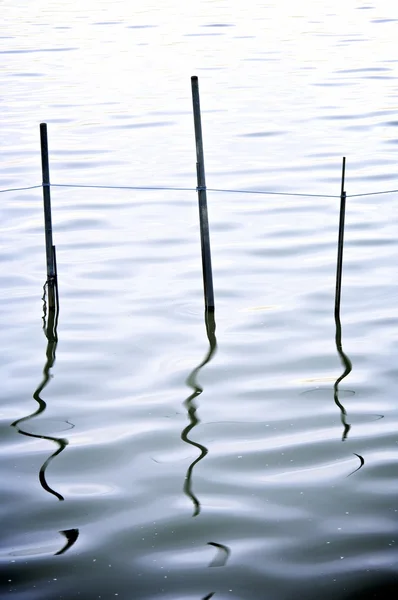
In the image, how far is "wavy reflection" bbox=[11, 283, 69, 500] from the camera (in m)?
5.34

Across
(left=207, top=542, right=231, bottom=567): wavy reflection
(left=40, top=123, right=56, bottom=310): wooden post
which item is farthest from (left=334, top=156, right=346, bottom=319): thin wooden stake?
(left=207, top=542, right=231, bottom=567): wavy reflection

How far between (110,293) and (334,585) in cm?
409

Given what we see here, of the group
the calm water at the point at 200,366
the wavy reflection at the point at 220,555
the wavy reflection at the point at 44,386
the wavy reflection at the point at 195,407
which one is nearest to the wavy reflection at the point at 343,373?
the calm water at the point at 200,366

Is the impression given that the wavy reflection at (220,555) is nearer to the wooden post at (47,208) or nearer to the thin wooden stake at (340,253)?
the thin wooden stake at (340,253)

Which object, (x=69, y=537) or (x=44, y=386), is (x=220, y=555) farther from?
(x=44, y=386)

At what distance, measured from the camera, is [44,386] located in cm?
649

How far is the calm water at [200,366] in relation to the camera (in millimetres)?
4633

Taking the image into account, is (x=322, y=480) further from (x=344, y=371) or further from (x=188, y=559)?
(x=344, y=371)

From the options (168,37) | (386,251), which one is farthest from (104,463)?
(168,37)

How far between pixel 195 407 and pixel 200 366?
0.65m

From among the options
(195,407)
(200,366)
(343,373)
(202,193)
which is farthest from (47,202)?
(343,373)

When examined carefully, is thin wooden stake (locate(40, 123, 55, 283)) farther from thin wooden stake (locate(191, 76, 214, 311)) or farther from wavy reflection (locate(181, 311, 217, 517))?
wavy reflection (locate(181, 311, 217, 517))

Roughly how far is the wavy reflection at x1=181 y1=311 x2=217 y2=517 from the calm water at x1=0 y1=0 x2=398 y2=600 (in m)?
0.01

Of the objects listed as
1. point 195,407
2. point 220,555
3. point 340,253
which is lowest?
point 220,555
